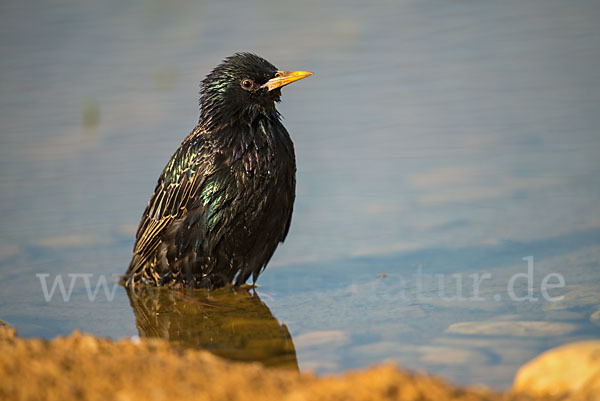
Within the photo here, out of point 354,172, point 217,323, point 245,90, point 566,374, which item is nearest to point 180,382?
point 566,374

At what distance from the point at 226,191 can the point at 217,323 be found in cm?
85

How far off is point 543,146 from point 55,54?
6697mm

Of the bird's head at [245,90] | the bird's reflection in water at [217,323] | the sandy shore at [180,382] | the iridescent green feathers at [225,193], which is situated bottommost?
the bird's reflection in water at [217,323]

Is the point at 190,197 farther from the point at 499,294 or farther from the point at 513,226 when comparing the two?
the point at 513,226

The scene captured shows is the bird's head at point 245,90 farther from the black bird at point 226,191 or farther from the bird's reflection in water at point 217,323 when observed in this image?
the bird's reflection in water at point 217,323

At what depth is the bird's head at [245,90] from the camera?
6141mm

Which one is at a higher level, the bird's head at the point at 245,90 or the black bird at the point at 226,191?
the bird's head at the point at 245,90

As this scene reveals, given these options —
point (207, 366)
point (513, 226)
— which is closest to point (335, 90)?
point (513, 226)

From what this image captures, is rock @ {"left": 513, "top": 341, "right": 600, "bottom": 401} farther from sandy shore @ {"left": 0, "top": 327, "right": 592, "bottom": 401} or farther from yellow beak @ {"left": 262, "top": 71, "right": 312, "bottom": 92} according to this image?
yellow beak @ {"left": 262, "top": 71, "right": 312, "bottom": 92}

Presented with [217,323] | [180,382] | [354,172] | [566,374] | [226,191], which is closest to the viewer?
[180,382]

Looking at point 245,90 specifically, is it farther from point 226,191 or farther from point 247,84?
point 226,191

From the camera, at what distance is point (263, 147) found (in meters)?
5.99

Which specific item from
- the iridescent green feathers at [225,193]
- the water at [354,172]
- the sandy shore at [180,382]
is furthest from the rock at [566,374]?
the iridescent green feathers at [225,193]

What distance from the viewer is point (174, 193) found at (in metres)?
6.21
